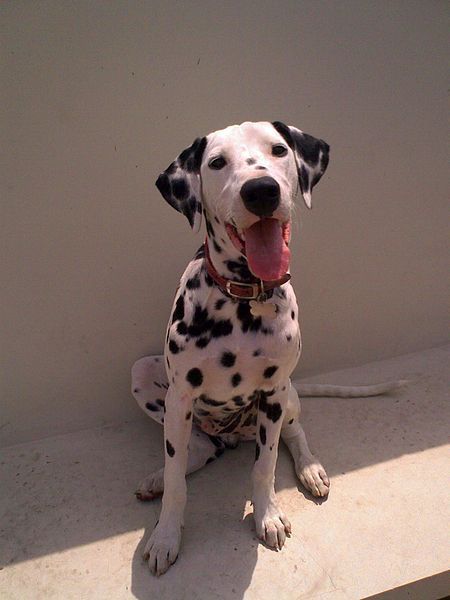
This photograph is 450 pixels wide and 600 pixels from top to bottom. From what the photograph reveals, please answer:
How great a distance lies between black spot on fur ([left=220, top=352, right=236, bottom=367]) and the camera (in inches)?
64.1

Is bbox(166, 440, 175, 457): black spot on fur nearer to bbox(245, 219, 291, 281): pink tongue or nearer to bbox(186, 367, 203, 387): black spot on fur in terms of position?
bbox(186, 367, 203, 387): black spot on fur

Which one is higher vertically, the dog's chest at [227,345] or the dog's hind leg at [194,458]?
the dog's chest at [227,345]

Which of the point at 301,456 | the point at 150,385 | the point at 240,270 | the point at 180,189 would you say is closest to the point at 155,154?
the point at 180,189

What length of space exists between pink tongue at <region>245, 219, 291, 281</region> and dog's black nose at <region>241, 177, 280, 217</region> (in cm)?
8

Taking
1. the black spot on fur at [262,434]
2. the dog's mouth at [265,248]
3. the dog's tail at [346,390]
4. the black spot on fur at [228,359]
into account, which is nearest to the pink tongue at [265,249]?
the dog's mouth at [265,248]

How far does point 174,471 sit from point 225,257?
876mm

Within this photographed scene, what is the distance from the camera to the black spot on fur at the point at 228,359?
163cm

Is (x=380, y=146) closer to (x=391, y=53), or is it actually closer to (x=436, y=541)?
(x=391, y=53)

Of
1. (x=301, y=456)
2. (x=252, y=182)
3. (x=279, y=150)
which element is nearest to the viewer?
(x=252, y=182)

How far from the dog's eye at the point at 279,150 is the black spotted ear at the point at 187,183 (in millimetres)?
265

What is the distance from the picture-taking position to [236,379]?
1667 millimetres

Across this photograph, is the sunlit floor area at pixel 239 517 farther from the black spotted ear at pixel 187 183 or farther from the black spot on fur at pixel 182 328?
the black spotted ear at pixel 187 183

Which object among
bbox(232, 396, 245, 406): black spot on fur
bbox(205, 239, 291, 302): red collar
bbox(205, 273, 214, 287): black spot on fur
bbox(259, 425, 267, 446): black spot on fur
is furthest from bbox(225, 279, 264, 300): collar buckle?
bbox(259, 425, 267, 446): black spot on fur

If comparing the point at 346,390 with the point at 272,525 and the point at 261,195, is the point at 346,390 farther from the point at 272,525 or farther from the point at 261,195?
the point at 261,195
